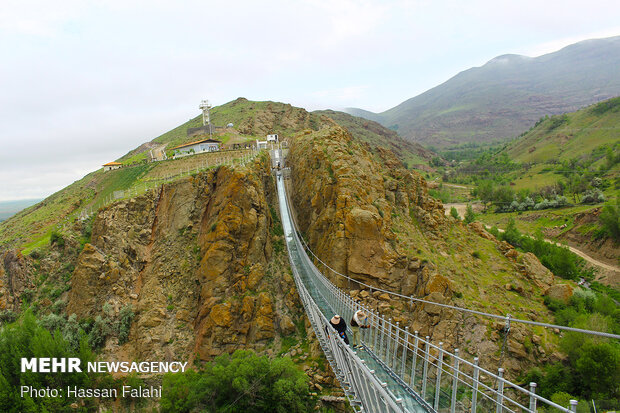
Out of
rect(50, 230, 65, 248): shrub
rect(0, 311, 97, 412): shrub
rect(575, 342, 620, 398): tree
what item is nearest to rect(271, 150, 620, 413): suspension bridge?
rect(575, 342, 620, 398): tree

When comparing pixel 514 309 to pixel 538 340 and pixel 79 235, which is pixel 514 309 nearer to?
pixel 538 340

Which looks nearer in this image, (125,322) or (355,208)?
(125,322)

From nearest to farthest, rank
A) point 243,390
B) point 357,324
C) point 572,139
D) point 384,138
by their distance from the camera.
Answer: point 357,324, point 243,390, point 572,139, point 384,138

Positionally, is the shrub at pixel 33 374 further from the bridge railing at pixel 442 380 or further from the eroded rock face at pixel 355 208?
the bridge railing at pixel 442 380

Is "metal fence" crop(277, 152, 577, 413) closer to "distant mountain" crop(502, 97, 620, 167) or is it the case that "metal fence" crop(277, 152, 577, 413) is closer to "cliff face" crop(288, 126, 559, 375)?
"cliff face" crop(288, 126, 559, 375)

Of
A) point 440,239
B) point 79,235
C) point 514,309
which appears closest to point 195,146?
point 79,235

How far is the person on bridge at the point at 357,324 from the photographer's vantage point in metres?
9.91

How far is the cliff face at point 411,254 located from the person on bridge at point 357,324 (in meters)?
7.55

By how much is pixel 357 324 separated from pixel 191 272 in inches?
619

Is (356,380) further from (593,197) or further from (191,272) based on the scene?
(593,197)

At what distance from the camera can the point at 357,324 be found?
32.9 ft

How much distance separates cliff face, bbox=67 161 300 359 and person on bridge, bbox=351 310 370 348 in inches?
420

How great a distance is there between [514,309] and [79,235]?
31.3 meters

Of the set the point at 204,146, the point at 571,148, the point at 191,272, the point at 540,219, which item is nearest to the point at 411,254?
the point at 191,272
